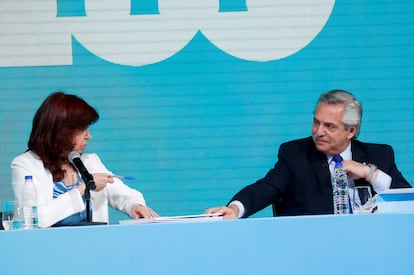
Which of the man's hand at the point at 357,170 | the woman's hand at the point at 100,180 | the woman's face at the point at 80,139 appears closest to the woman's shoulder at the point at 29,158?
the woman's face at the point at 80,139

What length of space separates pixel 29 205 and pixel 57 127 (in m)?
0.64

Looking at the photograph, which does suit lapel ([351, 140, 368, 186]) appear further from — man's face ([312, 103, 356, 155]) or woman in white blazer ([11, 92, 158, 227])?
woman in white blazer ([11, 92, 158, 227])

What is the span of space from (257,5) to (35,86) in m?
1.27

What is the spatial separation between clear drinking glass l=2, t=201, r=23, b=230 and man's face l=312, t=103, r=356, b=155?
4.42 ft

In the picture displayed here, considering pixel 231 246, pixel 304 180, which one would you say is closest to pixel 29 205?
pixel 231 246

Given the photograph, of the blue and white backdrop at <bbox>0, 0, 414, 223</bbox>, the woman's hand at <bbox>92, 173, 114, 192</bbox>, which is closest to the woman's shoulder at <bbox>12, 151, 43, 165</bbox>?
the woman's hand at <bbox>92, 173, 114, 192</bbox>

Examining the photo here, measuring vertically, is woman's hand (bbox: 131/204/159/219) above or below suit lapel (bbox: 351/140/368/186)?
below

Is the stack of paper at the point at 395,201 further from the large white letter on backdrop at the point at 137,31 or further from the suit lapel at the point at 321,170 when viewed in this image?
the large white letter on backdrop at the point at 137,31

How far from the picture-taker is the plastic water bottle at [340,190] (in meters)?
3.45

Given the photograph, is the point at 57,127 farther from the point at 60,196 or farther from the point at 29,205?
the point at 29,205

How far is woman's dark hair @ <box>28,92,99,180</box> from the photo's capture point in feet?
12.3

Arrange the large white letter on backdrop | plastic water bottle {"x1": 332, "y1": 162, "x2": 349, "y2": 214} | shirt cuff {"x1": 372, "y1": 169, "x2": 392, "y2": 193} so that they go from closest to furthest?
plastic water bottle {"x1": 332, "y1": 162, "x2": 349, "y2": 214} → shirt cuff {"x1": 372, "y1": 169, "x2": 392, "y2": 193} → the large white letter on backdrop

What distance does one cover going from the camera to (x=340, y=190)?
3.53 metres

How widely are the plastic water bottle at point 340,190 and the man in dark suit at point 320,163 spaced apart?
0.09 meters
